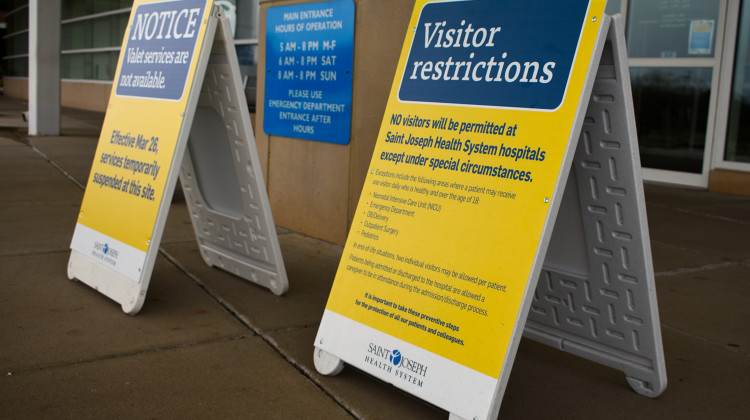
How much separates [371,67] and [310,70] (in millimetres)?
573

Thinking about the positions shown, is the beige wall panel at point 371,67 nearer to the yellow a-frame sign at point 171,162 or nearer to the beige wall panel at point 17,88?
the yellow a-frame sign at point 171,162

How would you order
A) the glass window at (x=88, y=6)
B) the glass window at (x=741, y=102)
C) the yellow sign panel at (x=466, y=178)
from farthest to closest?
the glass window at (x=88, y=6), the glass window at (x=741, y=102), the yellow sign panel at (x=466, y=178)

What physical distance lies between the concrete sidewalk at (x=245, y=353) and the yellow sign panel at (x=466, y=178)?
33 cm

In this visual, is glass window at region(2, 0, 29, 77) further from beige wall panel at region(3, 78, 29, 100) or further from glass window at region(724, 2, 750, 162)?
glass window at region(724, 2, 750, 162)

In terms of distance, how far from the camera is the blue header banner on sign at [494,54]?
2.43 m

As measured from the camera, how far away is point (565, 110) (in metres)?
2.36

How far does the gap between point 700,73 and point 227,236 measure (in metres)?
6.37

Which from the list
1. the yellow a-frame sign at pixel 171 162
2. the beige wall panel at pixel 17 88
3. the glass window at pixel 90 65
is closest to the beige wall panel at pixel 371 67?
the yellow a-frame sign at pixel 171 162

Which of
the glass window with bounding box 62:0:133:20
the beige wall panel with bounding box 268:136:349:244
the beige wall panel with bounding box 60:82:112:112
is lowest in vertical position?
the beige wall panel with bounding box 268:136:349:244

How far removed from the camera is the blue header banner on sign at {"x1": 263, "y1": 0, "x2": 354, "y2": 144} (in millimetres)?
5016

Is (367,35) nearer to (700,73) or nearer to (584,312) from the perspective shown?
(584,312)

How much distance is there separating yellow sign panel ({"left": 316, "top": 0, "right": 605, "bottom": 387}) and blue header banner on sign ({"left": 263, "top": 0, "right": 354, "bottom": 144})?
208 cm

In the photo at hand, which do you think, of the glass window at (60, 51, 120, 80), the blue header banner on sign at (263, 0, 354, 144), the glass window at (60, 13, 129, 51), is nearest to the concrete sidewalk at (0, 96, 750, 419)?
the blue header banner on sign at (263, 0, 354, 144)

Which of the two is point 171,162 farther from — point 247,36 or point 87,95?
point 87,95
